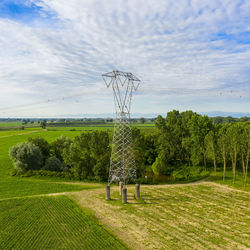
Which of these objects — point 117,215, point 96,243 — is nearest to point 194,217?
point 117,215

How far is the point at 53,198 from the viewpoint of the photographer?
109ft

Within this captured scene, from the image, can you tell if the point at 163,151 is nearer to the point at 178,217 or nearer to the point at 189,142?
the point at 189,142

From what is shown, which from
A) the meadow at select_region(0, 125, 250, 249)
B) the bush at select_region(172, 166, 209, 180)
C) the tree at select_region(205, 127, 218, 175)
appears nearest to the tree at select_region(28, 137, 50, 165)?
the meadow at select_region(0, 125, 250, 249)

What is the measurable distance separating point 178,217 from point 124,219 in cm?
679

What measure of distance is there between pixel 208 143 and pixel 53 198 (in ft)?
126

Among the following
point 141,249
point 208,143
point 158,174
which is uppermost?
point 208,143

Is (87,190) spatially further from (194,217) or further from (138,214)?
(194,217)

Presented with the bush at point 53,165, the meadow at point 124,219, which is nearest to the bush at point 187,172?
the meadow at point 124,219

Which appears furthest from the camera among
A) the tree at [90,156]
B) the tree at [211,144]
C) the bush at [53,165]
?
the bush at [53,165]

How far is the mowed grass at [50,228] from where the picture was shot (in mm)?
19781

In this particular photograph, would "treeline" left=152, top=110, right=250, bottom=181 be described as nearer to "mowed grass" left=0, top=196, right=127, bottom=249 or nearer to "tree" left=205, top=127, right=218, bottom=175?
"tree" left=205, top=127, right=218, bottom=175

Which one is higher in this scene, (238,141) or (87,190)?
(238,141)

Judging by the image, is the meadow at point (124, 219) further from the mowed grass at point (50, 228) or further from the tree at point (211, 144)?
the tree at point (211, 144)

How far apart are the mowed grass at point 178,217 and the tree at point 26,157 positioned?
2545 centimetres
